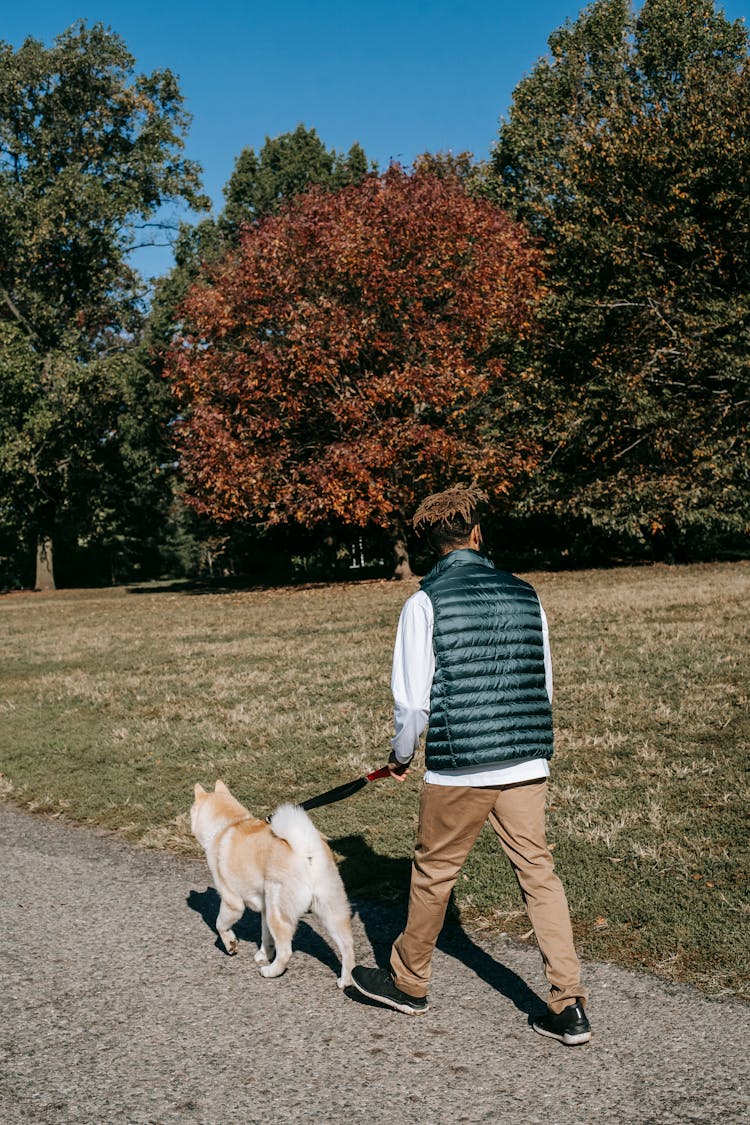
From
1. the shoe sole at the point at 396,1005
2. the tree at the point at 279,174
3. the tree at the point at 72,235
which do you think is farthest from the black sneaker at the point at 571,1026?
the tree at the point at 279,174

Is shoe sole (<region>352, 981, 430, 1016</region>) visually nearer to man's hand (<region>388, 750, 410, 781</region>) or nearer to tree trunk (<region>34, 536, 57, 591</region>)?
man's hand (<region>388, 750, 410, 781</region>)

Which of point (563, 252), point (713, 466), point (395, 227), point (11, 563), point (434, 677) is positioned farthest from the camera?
point (11, 563)

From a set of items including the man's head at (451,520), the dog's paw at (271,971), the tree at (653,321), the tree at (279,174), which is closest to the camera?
the man's head at (451,520)

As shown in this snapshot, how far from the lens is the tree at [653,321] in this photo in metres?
26.0

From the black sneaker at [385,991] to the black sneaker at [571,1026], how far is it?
0.57 meters

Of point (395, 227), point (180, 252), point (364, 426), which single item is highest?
point (180, 252)

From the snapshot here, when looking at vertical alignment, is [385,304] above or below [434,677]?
above

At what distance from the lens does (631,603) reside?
19.0 m

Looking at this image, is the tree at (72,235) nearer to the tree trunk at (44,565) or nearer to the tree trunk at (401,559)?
the tree trunk at (44,565)

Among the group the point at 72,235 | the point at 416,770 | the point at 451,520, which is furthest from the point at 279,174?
the point at 451,520

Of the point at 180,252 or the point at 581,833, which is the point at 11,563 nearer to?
the point at 180,252

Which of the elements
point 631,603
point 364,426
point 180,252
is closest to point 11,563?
point 180,252

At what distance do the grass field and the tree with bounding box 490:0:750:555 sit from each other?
25.0 feet

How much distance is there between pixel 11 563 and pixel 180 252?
25140mm
